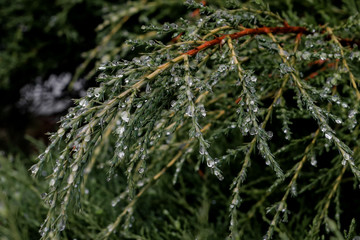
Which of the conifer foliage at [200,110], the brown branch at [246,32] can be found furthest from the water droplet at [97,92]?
the brown branch at [246,32]

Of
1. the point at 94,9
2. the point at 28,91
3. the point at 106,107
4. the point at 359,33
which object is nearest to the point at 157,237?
the point at 106,107

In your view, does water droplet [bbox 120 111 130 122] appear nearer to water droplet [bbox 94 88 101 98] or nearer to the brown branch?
water droplet [bbox 94 88 101 98]

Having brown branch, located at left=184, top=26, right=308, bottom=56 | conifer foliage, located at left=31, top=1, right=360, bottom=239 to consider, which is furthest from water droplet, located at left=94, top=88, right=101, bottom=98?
brown branch, located at left=184, top=26, right=308, bottom=56

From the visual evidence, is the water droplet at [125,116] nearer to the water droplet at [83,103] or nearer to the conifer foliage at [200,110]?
the conifer foliage at [200,110]

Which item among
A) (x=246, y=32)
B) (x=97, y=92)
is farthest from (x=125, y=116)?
(x=246, y=32)

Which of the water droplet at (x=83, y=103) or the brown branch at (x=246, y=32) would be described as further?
the brown branch at (x=246, y=32)

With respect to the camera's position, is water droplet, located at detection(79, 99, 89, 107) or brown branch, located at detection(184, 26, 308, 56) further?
brown branch, located at detection(184, 26, 308, 56)

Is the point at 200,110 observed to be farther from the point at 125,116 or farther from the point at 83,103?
the point at 83,103

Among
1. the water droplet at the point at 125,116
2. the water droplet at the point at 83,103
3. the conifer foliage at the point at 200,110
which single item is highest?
the water droplet at the point at 83,103

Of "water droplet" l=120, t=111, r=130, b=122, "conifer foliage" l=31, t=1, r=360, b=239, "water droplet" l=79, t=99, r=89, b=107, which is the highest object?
"water droplet" l=79, t=99, r=89, b=107

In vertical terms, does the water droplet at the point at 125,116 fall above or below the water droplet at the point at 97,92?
below

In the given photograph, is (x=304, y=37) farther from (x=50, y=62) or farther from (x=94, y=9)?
(x=50, y=62)

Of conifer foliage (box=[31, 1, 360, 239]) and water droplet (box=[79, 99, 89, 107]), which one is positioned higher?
water droplet (box=[79, 99, 89, 107])
